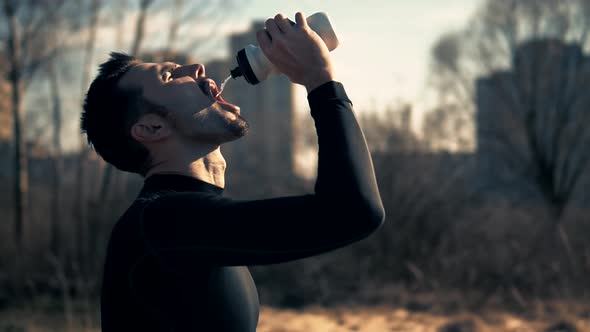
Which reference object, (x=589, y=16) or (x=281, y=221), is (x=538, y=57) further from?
(x=281, y=221)

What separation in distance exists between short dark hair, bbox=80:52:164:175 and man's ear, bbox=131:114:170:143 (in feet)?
0.13

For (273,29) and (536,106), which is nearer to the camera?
(273,29)

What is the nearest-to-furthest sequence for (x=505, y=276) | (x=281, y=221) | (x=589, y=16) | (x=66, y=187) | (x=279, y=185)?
(x=281, y=221) < (x=505, y=276) < (x=279, y=185) < (x=66, y=187) < (x=589, y=16)

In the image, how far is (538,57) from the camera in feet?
75.4

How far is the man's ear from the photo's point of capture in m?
2.00

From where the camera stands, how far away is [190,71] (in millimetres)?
2084

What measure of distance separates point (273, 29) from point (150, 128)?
0.49 m

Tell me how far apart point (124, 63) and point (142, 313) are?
2.67ft

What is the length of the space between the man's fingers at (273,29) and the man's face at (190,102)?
0.32 m

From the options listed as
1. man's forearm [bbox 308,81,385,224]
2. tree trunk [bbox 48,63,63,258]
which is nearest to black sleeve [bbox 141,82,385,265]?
man's forearm [bbox 308,81,385,224]

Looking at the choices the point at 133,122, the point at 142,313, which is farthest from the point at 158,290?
the point at 133,122

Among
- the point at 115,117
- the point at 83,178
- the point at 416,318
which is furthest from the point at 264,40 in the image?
the point at 83,178

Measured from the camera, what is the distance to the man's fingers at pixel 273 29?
1.76 m

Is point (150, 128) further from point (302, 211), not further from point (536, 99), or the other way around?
point (536, 99)
